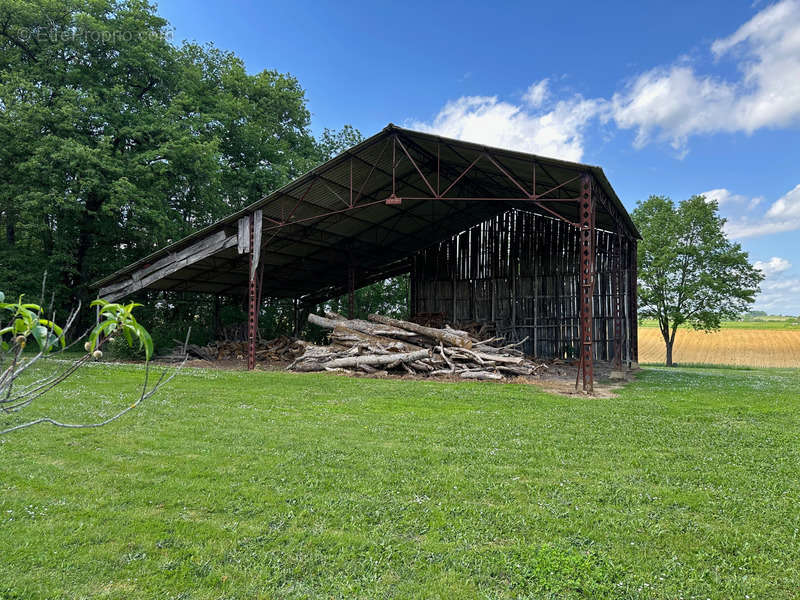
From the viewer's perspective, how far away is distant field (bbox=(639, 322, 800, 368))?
111ft

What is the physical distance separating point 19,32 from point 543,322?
27.4 metres

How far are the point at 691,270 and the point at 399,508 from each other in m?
31.7

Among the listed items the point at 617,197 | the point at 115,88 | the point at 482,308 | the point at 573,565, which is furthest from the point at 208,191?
the point at 573,565

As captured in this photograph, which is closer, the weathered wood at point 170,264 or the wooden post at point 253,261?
the wooden post at point 253,261

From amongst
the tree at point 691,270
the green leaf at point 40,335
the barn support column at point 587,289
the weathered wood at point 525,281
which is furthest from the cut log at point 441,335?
the tree at point 691,270

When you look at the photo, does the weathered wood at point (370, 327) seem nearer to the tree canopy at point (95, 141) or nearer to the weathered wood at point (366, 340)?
the weathered wood at point (366, 340)

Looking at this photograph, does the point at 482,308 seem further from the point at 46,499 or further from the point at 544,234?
the point at 46,499

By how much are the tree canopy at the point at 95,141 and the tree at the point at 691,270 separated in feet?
84.6

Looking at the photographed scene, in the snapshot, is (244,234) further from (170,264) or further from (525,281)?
(525,281)

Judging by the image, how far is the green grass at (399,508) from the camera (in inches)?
115

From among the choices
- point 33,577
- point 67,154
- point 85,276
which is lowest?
point 33,577

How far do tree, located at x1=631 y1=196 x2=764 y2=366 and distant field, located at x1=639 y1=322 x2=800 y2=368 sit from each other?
6713 mm

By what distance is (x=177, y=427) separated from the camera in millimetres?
6797

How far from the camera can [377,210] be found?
64.3 ft
